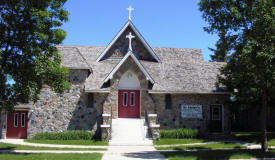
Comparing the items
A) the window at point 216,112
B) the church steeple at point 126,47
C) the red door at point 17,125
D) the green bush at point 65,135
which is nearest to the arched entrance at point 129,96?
the green bush at point 65,135

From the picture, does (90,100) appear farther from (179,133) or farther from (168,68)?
(168,68)

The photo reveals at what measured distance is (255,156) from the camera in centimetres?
1375

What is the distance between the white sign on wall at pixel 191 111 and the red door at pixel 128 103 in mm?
3576

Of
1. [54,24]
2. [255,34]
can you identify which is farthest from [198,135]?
[54,24]

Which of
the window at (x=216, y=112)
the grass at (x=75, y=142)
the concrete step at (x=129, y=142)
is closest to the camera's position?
the concrete step at (x=129, y=142)

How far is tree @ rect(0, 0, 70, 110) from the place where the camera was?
14516mm

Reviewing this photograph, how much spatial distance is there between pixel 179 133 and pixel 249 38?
9.55m

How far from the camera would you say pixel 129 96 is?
22.4 metres

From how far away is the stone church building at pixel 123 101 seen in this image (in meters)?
21.2

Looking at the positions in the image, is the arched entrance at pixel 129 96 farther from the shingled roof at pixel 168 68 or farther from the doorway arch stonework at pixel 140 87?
the shingled roof at pixel 168 68

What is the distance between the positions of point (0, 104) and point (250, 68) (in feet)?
44.6

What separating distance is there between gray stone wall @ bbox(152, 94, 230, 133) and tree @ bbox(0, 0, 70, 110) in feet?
30.6

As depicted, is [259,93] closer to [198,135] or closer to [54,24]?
[198,135]

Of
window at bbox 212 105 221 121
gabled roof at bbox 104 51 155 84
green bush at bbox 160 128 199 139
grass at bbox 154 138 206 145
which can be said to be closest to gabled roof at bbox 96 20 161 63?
gabled roof at bbox 104 51 155 84
